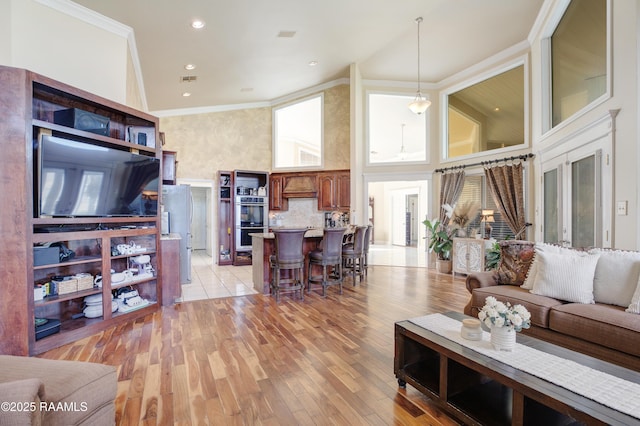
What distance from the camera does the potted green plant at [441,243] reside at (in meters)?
6.74

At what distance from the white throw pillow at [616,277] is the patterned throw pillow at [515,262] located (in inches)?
26.9

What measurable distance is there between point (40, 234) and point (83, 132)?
1116 millimetres

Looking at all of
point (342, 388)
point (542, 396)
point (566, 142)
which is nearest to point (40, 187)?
point (342, 388)

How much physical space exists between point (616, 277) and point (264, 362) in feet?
10.2

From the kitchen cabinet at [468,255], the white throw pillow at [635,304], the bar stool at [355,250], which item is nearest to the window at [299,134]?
the bar stool at [355,250]

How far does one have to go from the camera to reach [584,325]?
96.7 inches

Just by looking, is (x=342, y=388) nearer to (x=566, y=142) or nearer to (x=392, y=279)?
(x=392, y=279)

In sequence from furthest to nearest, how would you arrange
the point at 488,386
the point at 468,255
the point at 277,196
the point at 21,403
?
the point at 277,196 → the point at 468,255 → the point at 488,386 → the point at 21,403

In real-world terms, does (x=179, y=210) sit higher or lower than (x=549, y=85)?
lower

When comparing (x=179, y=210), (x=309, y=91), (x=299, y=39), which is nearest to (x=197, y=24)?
(x=299, y=39)

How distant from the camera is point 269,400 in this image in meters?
2.14

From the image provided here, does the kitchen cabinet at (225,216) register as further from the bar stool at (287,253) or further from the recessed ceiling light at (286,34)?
the recessed ceiling light at (286,34)

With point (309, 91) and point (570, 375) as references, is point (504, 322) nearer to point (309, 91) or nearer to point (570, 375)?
point (570, 375)

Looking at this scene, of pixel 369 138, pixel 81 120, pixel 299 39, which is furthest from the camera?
pixel 369 138
